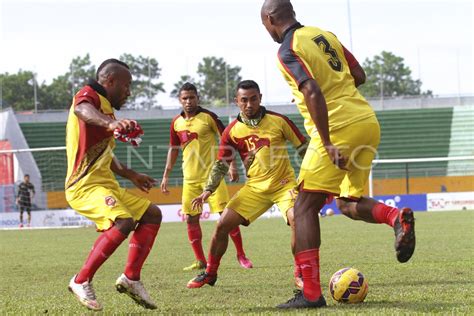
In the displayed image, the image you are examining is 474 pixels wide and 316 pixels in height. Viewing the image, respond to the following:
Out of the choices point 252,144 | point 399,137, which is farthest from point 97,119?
point 399,137

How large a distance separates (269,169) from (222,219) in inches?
35.6

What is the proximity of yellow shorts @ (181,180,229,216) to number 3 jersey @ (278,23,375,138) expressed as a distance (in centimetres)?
474

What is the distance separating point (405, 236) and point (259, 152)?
3194 mm

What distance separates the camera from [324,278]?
8633mm

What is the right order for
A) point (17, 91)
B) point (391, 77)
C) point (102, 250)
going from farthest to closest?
point (391, 77)
point (17, 91)
point (102, 250)

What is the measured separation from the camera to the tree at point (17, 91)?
87.2 meters

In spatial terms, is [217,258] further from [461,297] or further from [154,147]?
[154,147]

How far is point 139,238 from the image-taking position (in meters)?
6.57

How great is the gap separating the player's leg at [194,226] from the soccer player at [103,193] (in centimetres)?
409

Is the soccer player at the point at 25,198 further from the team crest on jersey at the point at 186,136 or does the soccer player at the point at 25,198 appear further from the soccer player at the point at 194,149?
the team crest on jersey at the point at 186,136

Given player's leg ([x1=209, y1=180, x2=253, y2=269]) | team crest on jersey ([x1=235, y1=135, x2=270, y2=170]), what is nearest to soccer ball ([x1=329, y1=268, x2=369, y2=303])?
team crest on jersey ([x1=235, y1=135, x2=270, y2=170])

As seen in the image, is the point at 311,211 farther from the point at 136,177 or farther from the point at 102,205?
the point at 102,205

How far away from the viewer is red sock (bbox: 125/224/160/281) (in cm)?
645

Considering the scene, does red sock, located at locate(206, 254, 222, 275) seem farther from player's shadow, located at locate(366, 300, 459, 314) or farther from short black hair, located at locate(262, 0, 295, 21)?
short black hair, located at locate(262, 0, 295, 21)
